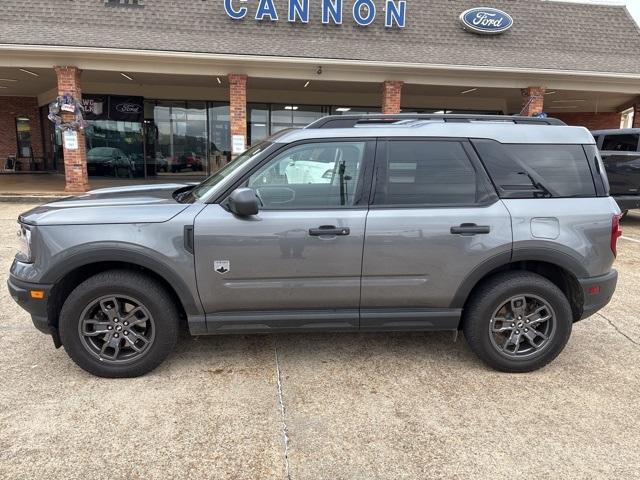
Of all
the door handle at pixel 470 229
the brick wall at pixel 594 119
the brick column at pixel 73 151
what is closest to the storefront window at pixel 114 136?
the brick column at pixel 73 151

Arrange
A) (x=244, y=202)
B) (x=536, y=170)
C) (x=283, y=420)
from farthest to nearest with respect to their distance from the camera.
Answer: (x=536, y=170) < (x=244, y=202) < (x=283, y=420)

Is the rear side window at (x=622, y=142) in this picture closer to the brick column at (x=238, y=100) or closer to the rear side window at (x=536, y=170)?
the rear side window at (x=536, y=170)

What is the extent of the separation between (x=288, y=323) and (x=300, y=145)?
1308mm

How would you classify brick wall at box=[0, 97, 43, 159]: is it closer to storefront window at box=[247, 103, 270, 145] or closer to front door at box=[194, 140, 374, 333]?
storefront window at box=[247, 103, 270, 145]

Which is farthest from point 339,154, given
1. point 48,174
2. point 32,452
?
point 48,174

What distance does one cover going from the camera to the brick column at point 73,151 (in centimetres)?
1212

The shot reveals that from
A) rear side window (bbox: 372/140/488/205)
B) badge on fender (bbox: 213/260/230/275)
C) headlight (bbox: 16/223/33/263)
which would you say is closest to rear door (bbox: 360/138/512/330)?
rear side window (bbox: 372/140/488/205)

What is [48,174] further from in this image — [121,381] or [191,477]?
[191,477]

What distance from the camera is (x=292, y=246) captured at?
336 cm

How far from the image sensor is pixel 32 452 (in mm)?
2682

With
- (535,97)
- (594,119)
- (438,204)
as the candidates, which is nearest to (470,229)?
(438,204)

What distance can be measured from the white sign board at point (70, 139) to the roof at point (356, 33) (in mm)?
2145

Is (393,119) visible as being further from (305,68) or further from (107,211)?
(305,68)

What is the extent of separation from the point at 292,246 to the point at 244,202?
1.49 feet
